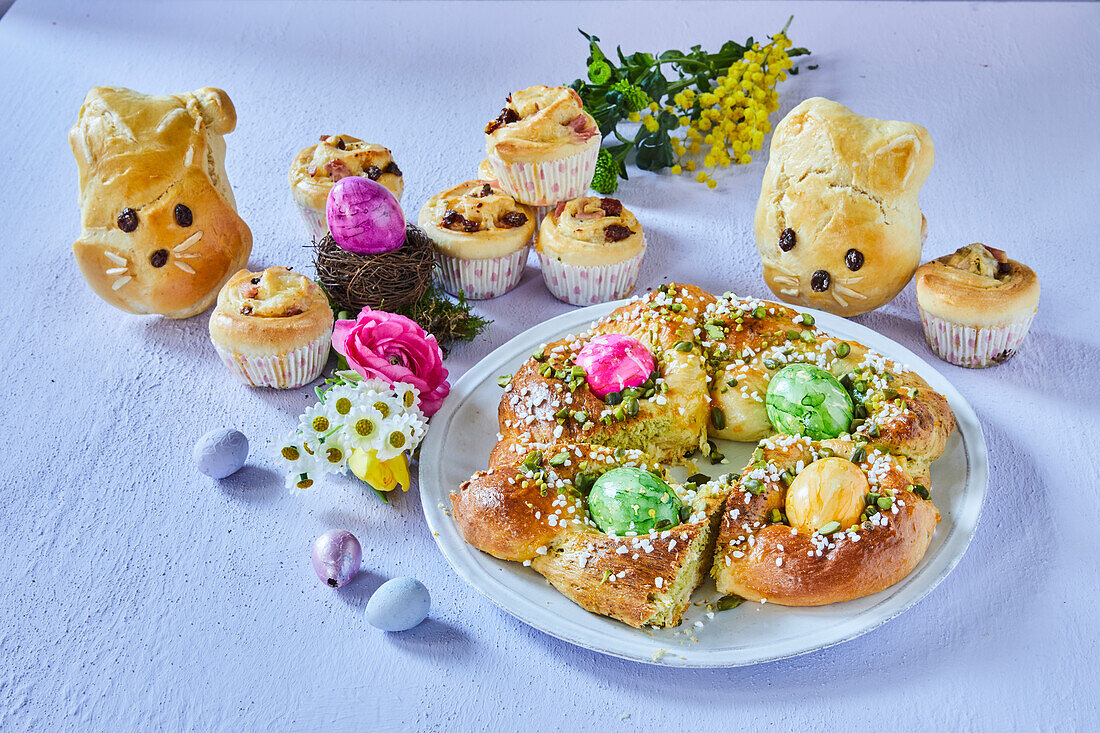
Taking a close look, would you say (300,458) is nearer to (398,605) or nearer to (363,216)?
(398,605)

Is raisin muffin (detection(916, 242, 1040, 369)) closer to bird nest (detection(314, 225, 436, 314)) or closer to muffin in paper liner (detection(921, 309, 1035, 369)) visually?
muffin in paper liner (detection(921, 309, 1035, 369))

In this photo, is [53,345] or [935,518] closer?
[935,518]

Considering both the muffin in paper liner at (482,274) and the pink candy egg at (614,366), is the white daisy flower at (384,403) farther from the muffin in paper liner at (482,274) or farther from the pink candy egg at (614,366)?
the muffin in paper liner at (482,274)

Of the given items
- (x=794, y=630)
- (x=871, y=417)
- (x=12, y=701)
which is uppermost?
(x=871, y=417)

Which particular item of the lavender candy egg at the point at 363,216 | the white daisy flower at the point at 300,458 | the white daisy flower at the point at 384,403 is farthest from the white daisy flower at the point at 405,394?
the lavender candy egg at the point at 363,216

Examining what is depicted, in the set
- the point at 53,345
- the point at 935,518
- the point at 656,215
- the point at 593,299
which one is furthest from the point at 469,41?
the point at 935,518

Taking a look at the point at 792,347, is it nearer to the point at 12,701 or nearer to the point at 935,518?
the point at 935,518
